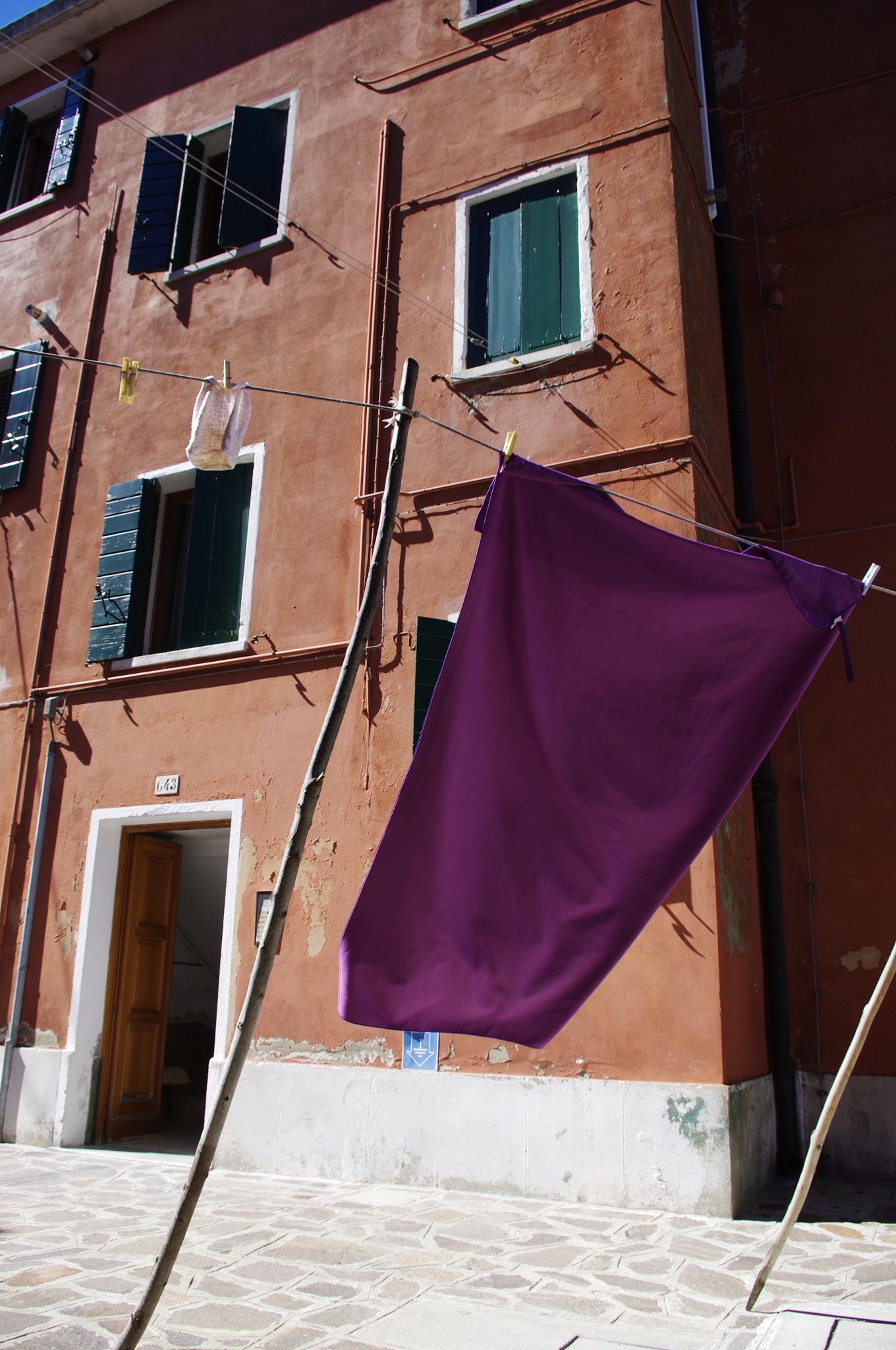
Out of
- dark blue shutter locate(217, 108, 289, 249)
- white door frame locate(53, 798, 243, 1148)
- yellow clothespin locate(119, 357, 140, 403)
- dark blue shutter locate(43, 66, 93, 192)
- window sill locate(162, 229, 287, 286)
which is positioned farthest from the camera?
dark blue shutter locate(43, 66, 93, 192)

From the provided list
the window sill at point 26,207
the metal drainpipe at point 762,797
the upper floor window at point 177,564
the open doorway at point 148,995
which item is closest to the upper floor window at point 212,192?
the window sill at point 26,207

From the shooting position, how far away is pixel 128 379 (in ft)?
15.2

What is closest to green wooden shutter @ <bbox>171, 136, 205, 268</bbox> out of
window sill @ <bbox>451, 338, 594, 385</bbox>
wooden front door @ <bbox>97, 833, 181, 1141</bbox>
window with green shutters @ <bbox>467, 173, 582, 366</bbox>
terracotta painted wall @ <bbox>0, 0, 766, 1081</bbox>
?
terracotta painted wall @ <bbox>0, 0, 766, 1081</bbox>

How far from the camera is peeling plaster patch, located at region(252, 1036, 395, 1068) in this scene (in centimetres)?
648

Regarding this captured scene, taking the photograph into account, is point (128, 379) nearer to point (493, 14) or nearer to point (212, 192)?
point (493, 14)

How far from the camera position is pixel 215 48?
1015 centimetres

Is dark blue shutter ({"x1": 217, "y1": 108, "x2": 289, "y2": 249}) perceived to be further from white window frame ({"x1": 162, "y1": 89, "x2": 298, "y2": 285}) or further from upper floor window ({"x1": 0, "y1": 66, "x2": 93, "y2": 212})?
upper floor window ({"x1": 0, "y1": 66, "x2": 93, "y2": 212})

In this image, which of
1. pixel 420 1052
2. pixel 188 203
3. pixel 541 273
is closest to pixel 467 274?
pixel 541 273

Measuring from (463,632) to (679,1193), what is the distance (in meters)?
3.98

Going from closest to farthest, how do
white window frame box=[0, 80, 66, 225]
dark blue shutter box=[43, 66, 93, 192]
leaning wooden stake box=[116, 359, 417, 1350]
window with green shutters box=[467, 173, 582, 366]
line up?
leaning wooden stake box=[116, 359, 417, 1350] < window with green shutters box=[467, 173, 582, 366] < dark blue shutter box=[43, 66, 93, 192] < white window frame box=[0, 80, 66, 225]

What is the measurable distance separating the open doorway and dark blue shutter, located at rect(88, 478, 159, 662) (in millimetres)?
1583

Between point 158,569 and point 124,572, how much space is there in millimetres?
313

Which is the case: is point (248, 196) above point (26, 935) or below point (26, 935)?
above

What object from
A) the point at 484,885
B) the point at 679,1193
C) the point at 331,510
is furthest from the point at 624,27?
the point at 679,1193
